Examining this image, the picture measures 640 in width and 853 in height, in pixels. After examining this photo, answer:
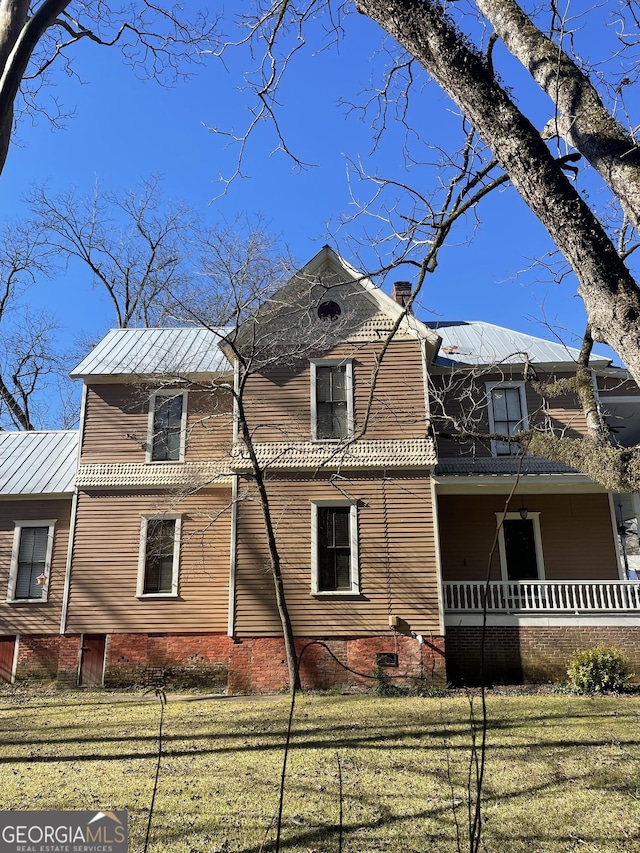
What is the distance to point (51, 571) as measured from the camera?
16172mm

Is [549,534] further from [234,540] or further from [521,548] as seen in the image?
[234,540]

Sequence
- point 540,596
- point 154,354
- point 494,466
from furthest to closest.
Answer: point 154,354, point 494,466, point 540,596

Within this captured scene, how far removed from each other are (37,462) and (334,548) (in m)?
8.90

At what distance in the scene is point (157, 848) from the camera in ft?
17.4

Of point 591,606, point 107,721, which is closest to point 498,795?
point 107,721

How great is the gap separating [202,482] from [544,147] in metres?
12.7

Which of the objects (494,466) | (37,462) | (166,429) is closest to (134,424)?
(166,429)

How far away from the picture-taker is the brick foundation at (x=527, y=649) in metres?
13.7

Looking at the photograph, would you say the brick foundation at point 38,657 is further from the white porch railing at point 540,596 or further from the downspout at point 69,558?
the white porch railing at point 540,596

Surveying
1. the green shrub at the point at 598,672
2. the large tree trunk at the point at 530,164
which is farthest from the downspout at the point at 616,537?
the large tree trunk at the point at 530,164

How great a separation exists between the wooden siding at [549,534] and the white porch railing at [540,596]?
0.46 meters

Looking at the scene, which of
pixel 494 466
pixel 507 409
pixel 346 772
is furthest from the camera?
pixel 507 409

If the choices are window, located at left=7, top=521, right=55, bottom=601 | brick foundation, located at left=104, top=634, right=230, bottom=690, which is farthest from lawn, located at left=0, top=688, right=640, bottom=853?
window, located at left=7, top=521, right=55, bottom=601

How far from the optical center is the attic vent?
15.5 m
